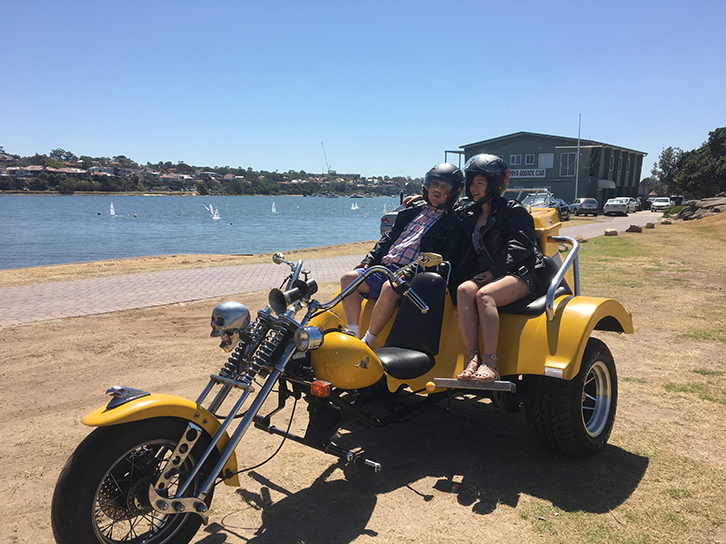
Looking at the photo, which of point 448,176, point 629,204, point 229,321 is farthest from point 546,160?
point 229,321

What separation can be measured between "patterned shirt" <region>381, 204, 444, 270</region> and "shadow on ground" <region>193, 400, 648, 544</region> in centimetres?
135

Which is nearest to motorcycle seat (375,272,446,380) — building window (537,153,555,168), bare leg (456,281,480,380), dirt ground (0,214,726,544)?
bare leg (456,281,480,380)

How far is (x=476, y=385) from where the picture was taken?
10.6 ft

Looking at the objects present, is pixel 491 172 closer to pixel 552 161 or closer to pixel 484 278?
pixel 484 278

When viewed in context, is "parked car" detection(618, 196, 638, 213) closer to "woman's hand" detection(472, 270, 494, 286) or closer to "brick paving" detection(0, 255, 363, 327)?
"brick paving" detection(0, 255, 363, 327)

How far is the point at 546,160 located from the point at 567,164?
1976mm

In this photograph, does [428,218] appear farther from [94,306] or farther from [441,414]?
[94,306]

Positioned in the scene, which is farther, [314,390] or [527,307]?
[527,307]

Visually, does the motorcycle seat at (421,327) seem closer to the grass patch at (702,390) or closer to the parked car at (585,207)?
the grass patch at (702,390)

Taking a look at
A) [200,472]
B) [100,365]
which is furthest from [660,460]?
[100,365]

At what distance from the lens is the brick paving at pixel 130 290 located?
787cm

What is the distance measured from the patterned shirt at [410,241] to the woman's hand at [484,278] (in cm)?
66

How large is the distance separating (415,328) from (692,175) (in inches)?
2152

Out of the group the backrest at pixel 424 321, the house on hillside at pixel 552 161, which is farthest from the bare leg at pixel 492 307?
the house on hillside at pixel 552 161
